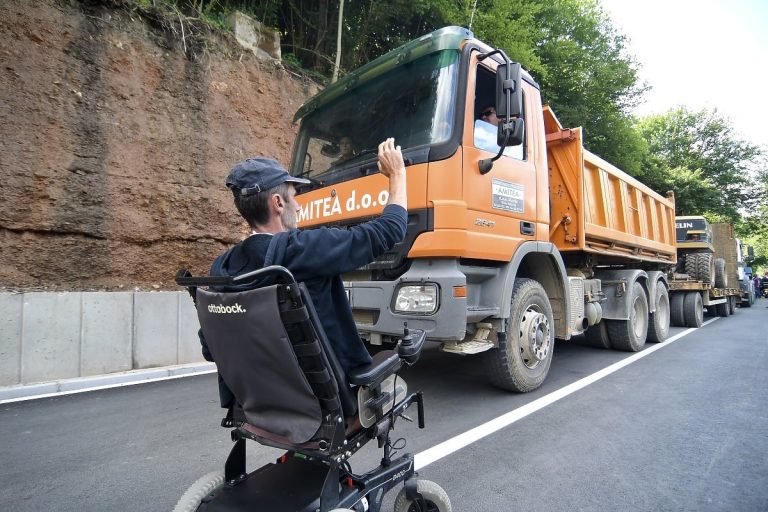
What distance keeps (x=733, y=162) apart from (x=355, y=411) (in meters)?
32.1

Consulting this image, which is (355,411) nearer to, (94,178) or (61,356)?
(61,356)

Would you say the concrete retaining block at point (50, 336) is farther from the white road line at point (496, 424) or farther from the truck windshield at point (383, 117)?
the white road line at point (496, 424)

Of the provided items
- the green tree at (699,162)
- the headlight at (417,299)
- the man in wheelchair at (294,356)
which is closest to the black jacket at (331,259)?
the man in wheelchair at (294,356)

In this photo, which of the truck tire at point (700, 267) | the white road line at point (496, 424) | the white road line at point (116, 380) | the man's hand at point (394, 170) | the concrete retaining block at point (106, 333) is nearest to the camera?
the man's hand at point (394, 170)

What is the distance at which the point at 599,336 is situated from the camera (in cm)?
686

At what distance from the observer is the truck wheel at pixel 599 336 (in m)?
6.75

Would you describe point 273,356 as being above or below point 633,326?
above

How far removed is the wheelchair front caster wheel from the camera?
72.7 inches

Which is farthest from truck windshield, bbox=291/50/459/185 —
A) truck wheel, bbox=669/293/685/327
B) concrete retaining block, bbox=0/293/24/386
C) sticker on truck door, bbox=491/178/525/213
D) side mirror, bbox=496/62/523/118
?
truck wheel, bbox=669/293/685/327

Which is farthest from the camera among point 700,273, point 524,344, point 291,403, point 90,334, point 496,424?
point 700,273

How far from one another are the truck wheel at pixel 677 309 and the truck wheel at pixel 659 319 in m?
2.47

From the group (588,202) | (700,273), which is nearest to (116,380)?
(588,202)

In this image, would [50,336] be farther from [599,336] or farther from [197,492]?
[599,336]

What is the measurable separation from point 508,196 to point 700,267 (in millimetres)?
9514
